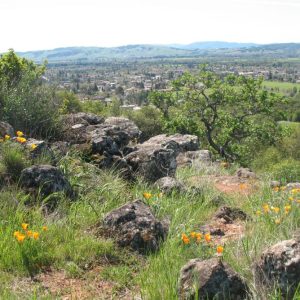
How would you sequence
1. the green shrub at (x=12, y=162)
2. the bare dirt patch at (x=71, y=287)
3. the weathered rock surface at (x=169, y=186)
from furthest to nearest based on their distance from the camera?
the weathered rock surface at (x=169, y=186)
the green shrub at (x=12, y=162)
the bare dirt patch at (x=71, y=287)

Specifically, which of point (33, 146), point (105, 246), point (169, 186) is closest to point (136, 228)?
point (105, 246)

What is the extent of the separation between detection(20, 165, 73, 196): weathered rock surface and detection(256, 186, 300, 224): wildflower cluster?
263cm

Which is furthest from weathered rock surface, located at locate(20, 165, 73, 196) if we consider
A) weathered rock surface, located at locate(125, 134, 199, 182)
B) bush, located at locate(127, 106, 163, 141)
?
bush, located at locate(127, 106, 163, 141)

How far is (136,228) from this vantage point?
4.44 m

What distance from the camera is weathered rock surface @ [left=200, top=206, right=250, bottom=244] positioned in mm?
5019

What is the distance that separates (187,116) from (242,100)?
339cm

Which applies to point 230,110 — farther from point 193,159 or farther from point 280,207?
point 280,207

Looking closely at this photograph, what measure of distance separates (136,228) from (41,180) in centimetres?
158

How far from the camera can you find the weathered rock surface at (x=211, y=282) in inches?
124

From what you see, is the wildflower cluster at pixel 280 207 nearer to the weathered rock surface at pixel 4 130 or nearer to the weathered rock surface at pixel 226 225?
the weathered rock surface at pixel 226 225

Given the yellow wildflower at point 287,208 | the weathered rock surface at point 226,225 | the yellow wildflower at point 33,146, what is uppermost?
the yellow wildflower at point 33,146

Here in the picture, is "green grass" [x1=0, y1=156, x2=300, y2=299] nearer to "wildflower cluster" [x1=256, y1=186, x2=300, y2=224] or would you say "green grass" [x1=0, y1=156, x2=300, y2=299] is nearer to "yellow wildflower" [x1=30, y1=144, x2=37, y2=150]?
"wildflower cluster" [x1=256, y1=186, x2=300, y2=224]

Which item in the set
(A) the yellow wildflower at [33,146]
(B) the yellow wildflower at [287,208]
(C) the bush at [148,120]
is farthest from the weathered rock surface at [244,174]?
(C) the bush at [148,120]

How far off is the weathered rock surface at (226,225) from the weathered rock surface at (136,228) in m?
0.75
